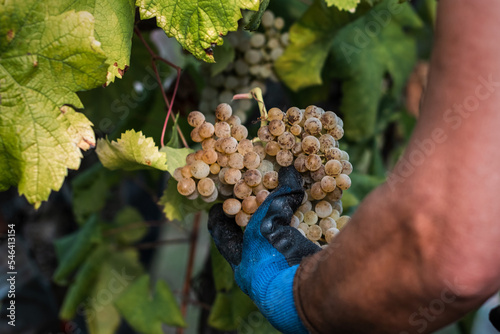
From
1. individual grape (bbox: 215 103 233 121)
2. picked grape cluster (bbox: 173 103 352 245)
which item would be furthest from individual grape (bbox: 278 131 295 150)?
individual grape (bbox: 215 103 233 121)

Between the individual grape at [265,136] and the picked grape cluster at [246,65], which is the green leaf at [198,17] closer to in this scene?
the individual grape at [265,136]

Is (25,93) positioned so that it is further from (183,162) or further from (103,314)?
(103,314)

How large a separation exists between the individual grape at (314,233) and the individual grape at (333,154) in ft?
0.38

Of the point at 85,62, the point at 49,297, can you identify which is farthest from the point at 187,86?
the point at 49,297

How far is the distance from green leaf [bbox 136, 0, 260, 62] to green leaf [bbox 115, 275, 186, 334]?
86cm

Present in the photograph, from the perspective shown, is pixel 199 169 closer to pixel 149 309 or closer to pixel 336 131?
pixel 336 131

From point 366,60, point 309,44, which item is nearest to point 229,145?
point 309,44

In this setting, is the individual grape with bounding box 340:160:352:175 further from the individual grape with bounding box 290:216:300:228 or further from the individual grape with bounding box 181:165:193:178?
the individual grape with bounding box 181:165:193:178

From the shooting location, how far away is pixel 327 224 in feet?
2.46

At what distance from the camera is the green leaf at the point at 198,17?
0.72 metres

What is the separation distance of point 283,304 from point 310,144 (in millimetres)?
261

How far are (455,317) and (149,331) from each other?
3.37ft

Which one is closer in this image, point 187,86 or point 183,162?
point 183,162

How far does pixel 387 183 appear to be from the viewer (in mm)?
483
